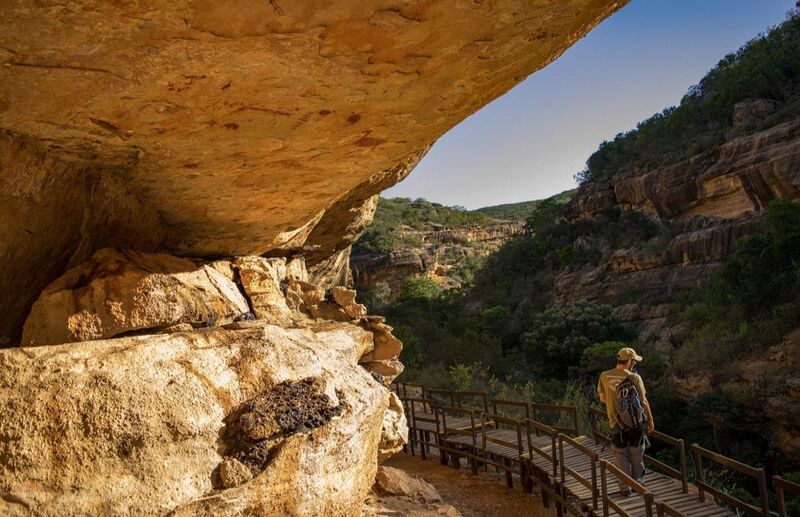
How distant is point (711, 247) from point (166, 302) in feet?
74.8

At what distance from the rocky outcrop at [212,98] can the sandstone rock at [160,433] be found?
4.06 feet

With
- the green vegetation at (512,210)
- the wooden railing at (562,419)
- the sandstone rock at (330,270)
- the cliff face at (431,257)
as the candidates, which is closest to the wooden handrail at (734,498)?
the wooden railing at (562,419)

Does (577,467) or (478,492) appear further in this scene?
(478,492)

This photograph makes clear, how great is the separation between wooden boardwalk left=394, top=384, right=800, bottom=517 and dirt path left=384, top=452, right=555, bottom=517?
164mm

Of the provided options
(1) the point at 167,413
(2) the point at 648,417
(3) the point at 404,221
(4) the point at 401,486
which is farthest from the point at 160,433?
(3) the point at 404,221

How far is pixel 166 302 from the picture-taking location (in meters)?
4.70

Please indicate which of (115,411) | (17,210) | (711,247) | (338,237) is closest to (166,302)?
(17,210)

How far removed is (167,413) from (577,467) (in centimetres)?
539

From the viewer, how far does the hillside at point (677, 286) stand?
13664mm

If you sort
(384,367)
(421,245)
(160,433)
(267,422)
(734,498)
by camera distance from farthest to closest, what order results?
(421,245) < (384,367) < (734,498) < (267,422) < (160,433)

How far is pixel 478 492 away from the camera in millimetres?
8141

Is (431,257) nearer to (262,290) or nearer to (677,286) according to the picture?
(677,286)

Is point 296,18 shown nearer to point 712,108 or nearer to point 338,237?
point 338,237

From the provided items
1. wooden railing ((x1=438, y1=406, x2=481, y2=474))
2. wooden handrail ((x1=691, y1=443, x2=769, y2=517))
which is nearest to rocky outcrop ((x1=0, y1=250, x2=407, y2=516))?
wooden handrail ((x1=691, y1=443, x2=769, y2=517))
